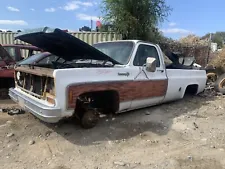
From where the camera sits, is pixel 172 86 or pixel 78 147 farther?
pixel 172 86

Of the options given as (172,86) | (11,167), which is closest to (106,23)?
(172,86)

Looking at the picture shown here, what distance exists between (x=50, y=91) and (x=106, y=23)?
8726mm

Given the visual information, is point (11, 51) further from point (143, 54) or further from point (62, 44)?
point (143, 54)

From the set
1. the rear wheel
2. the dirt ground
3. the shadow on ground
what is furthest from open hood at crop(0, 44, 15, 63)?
the shadow on ground

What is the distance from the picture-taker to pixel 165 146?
432 centimetres

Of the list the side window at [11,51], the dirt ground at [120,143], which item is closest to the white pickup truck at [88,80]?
the dirt ground at [120,143]

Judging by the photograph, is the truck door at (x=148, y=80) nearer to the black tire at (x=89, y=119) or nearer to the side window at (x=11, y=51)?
the black tire at (x=89, y=119)

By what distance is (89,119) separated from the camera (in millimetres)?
4707

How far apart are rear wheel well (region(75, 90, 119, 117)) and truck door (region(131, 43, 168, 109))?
18.6 inches

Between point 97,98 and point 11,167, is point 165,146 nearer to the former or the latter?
point 97,98

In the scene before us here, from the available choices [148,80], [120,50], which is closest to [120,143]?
[148,80]

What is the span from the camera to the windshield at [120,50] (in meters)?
5.29

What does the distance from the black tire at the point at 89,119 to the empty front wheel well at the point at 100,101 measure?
123mm

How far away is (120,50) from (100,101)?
1.21m
